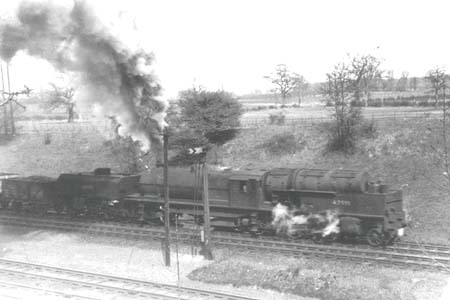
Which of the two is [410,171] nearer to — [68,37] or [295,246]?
[295,246]

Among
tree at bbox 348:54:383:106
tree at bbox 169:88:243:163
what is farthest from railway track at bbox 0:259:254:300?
tree at bbox 348:54:383:106

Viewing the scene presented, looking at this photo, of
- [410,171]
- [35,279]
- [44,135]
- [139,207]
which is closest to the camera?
[35,279]

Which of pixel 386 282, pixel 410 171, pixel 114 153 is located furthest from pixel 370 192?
pixel 114 153

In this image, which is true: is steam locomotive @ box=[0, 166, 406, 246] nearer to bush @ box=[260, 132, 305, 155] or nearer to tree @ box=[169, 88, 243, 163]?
tree @ box=[169, 88, 243, 163]

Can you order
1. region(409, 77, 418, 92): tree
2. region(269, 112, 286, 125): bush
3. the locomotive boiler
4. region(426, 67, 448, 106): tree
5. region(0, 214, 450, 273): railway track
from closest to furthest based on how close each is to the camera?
region(0, 214, 450, 273): railway track < the locomotive boiler < region(269, 112, 286, 125): bush < region(426, 67, 448, 106): tree < region(409, 77, 418, 92): tree

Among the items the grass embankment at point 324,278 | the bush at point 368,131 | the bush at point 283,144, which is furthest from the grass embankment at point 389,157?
the grass embankment at point 324,278

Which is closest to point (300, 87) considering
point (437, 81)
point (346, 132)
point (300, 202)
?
point (437, 81)
